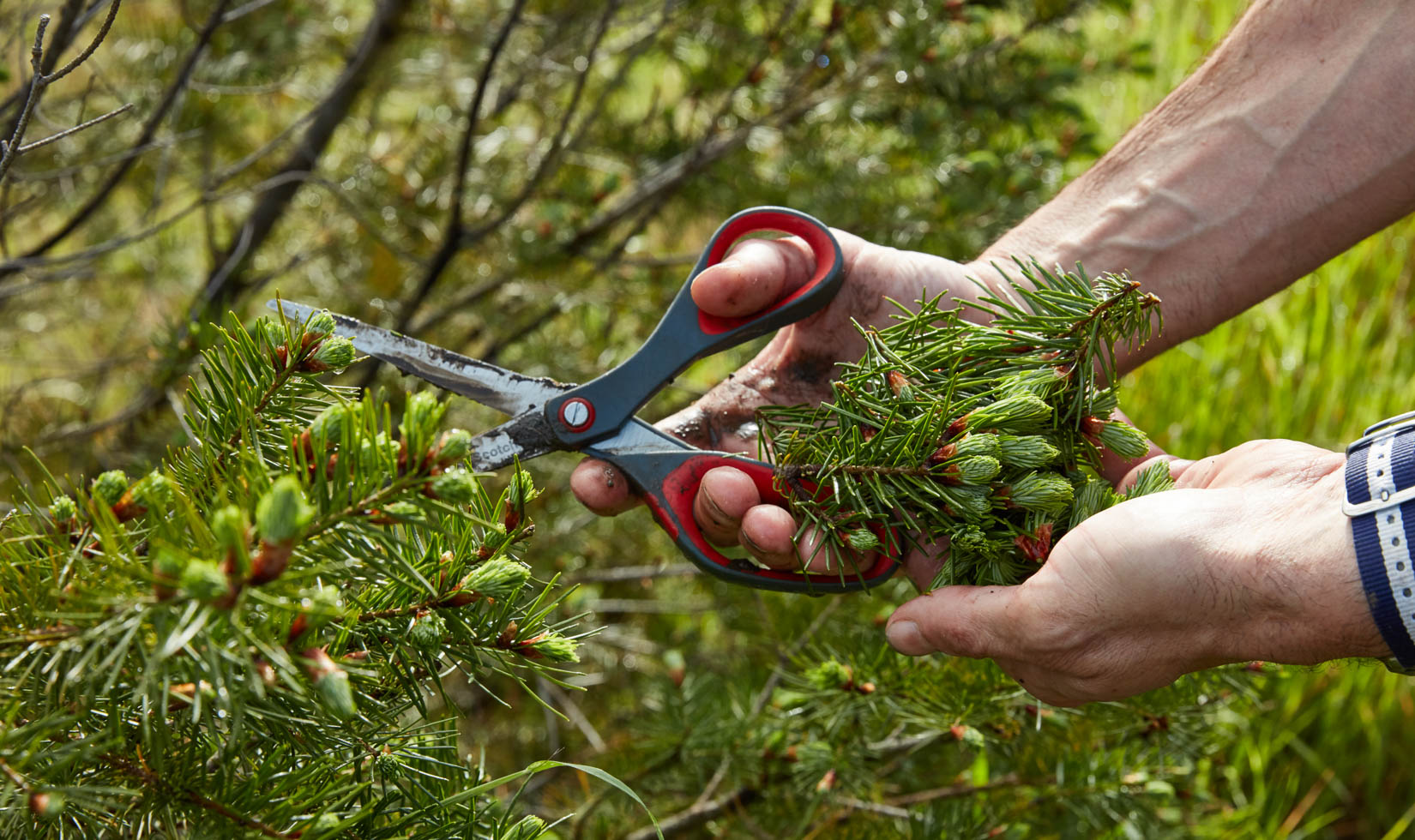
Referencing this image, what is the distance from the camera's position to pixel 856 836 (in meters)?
1.62

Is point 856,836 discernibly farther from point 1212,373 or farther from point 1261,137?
point 1212,373

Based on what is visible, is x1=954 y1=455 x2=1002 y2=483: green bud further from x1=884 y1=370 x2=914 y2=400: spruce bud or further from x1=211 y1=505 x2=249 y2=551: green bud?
x1=211 y1=505 x2=249 y2=551: green bud

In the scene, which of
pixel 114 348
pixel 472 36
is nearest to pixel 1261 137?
pixel 472 36

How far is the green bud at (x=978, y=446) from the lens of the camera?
1.09 meters

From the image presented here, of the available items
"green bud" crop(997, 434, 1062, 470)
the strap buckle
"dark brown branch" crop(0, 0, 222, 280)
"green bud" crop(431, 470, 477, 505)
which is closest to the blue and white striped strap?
the strap buckle

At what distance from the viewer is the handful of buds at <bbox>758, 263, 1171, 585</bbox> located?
1.14m

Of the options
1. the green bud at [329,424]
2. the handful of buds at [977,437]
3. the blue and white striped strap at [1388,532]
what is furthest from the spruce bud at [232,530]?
the blue and white striped strap at [1388,532]

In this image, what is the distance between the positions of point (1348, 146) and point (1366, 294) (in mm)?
2445

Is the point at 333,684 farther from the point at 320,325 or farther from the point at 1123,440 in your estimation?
the point at 1123,440

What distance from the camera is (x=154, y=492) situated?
30.7 inches

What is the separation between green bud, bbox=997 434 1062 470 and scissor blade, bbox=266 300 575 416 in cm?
62

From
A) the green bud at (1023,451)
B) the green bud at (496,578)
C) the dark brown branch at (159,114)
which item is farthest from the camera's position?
the dark brown branch at (159,114)

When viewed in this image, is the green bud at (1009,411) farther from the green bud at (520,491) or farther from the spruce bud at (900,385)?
the green bud at (520,491)

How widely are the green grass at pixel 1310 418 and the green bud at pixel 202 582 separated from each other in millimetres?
2131
